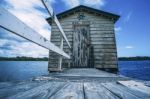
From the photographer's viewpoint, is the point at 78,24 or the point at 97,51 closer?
the point at 97,51

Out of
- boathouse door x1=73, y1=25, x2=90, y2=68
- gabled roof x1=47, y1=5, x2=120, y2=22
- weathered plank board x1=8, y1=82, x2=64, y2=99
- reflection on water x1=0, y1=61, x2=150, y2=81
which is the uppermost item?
gabled roof x1=47, y1=5, x2=120, y2=22

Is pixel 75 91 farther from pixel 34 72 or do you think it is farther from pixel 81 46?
pixel 34 72

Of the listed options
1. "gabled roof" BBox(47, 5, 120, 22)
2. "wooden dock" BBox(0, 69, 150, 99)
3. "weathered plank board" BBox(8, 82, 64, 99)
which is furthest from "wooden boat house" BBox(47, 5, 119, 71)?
"weathered plank board" BBox(8, 82, 64, 99)

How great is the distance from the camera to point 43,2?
2.02 meters

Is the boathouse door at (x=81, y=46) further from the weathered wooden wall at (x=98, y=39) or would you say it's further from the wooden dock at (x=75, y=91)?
the wooden dock at (x=75, y=91)

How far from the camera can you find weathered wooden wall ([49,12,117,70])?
841 centimetres

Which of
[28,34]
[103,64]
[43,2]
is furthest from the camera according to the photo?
[103,64]

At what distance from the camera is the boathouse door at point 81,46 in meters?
8.98

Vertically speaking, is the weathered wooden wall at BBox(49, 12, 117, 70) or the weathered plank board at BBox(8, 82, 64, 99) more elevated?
the weathered wooden wall at BBox(49, 12, 117, 70)

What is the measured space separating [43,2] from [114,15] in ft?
25.2

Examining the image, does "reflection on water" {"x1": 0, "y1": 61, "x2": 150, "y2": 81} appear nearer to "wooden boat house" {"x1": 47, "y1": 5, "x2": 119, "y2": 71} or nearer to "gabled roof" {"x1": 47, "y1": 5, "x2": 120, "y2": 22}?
"wooden boat house" {"x1": 47, "y1": 5, "x2": 119, "y2": 71}

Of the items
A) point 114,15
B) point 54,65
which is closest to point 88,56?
point 54,65

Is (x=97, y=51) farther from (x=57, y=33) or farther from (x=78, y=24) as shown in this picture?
(x=57, y=33)

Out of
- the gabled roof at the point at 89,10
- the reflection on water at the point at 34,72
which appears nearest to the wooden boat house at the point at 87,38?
the gabled roof at the point at 89,10
